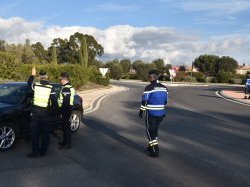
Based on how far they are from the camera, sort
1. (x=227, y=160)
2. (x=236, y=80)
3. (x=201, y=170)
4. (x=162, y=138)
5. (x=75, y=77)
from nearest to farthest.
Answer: (x=201, y=170) → (x=227, y=160) → (x=162, y=138) → (x=75, y=77) → (x=236, y=80)

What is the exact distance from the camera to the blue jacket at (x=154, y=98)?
834 cm

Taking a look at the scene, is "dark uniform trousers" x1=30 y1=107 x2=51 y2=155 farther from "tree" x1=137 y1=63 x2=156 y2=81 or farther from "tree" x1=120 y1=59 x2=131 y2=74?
"tree" x1=120 y1=59 x2=131 y2=74

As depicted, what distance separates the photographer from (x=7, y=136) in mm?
8570

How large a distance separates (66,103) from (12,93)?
1350mm

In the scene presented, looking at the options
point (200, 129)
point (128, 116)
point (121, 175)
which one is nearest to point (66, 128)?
point (121, 175)

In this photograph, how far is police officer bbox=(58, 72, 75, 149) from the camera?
8.91 meters

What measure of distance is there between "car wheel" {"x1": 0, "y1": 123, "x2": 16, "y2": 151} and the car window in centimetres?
65

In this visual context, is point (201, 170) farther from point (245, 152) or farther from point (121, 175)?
point (245, 152)

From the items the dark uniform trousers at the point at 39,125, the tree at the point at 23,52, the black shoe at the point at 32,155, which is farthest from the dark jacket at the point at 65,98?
the tree at the point at 23,52

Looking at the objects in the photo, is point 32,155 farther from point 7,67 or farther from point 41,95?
point 7,67

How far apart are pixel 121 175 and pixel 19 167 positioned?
1.84 meters

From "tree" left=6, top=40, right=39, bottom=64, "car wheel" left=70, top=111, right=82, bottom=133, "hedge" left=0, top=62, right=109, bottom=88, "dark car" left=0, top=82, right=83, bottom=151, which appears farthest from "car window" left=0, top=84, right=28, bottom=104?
"tree" left=6, top=40, right=39, bottom=64

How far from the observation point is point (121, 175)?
273 inches

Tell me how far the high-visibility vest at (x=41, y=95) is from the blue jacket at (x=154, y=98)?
193 centimetres
